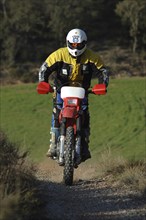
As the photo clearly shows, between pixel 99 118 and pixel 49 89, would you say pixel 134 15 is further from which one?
pixel 49 89

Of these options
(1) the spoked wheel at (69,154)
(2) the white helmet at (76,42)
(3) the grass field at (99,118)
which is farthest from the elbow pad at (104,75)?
(3) the grass field at (99,118)

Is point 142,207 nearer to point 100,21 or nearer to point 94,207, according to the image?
point 94,207

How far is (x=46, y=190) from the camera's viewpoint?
7.64 metres

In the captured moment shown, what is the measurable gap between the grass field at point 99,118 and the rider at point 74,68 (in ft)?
51.9

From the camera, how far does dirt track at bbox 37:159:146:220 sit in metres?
6.26

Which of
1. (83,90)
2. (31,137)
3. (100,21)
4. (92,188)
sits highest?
(100,21)

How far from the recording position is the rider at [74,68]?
8.91 metres

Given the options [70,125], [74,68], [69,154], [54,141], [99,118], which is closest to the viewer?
[69,154]

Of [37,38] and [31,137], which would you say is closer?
[31,137]

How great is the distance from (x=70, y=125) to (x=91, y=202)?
195cm

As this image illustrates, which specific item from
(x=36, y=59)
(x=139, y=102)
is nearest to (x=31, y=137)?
(x=139, y=102)

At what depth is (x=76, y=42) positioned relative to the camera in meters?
8.85

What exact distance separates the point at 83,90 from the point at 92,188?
1.44 m

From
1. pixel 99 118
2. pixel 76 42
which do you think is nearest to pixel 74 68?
pixel 76 42
